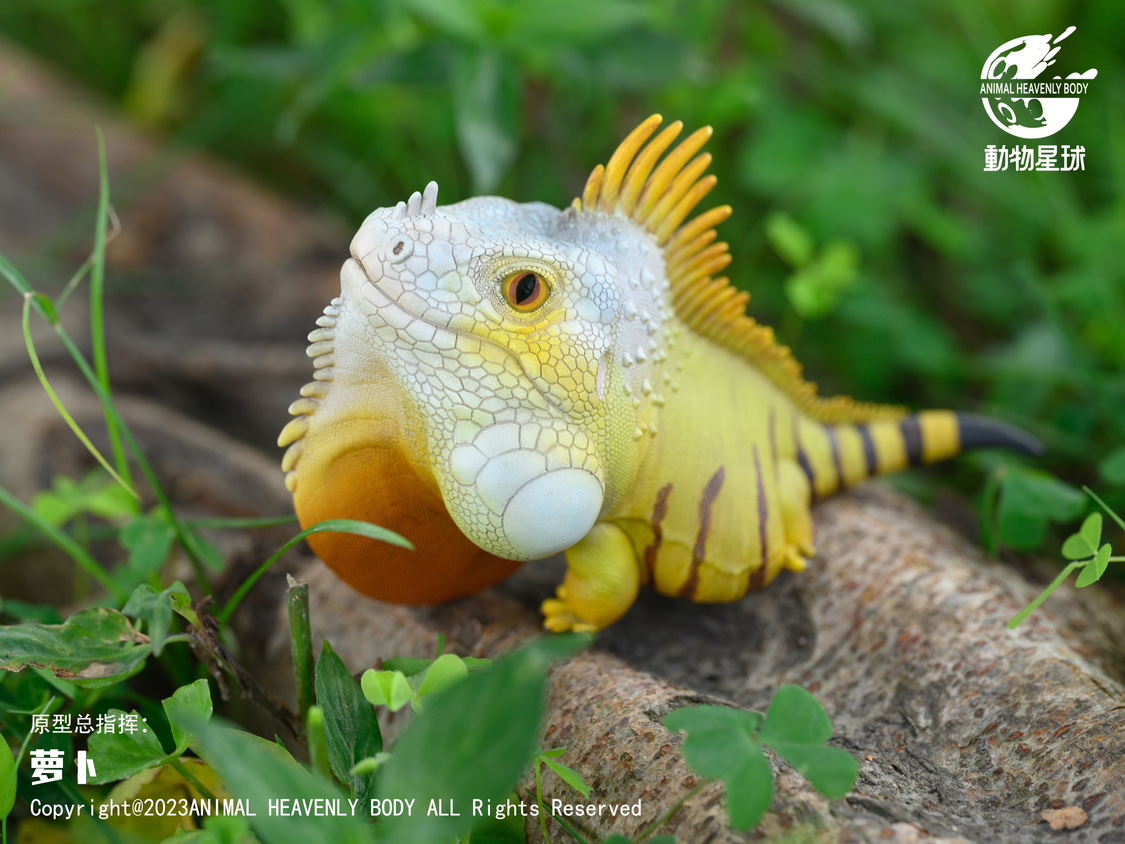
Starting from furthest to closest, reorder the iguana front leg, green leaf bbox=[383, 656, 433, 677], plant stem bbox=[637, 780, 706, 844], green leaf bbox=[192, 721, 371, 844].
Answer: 1. the iguana front leg
2. green leaf bbox=[383, 656, 433, 677]
3. plant stem bbox=[637, 780, 706, 844]
4. green leaf bbox=[192, 721, 371, 844]

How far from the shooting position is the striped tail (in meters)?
2.00

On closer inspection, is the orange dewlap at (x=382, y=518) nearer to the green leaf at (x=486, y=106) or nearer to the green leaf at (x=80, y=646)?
the green leaf at (x=80, y=646)

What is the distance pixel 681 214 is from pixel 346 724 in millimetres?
962

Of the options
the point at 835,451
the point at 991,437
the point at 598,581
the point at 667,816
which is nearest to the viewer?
the point at 667,816

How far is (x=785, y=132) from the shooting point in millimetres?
3244

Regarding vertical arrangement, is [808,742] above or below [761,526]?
→ below

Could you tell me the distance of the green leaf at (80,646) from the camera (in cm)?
136

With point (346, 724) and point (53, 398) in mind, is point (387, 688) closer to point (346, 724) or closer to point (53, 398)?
point (346, 724)

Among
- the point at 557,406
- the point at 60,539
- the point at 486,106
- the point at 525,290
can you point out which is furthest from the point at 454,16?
the point at 60,539

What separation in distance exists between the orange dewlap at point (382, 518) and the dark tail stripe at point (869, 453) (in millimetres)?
892

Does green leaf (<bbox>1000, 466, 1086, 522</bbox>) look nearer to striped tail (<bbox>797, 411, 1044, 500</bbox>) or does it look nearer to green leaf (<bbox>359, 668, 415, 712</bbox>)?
striped tail (<bbox>797, 411, 1044, 500</bbox>)

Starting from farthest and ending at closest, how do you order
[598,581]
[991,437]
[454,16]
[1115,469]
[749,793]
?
1. [454,16]
2. [991,437]
3. [1115,469]
4. [598,581]
5. [749,793]

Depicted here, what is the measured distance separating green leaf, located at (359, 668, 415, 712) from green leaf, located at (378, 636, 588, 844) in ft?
0.85

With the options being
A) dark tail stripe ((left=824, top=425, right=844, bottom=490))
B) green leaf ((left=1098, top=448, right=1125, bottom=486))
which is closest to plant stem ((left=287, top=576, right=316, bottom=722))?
dark tail stripe ((left=824, top=425, right=844, bottom=490))
